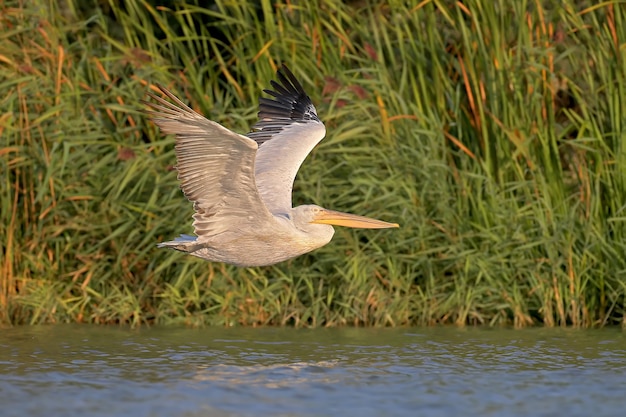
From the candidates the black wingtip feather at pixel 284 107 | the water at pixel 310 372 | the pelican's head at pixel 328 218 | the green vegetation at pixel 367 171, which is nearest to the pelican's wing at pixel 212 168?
the pelican's head at pixel 328 218

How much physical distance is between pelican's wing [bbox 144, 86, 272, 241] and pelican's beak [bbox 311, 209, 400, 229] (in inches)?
18.7

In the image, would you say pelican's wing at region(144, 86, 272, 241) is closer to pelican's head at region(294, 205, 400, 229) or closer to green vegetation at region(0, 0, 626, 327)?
pelican's head at region(294, 205, 400, 229)

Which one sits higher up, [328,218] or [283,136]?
[283,136]

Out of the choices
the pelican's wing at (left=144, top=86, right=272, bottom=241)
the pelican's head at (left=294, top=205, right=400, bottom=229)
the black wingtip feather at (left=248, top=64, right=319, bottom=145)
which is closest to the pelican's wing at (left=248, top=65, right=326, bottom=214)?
the black wingtip feather at (left=248, top=64, right=319, bottom=145)

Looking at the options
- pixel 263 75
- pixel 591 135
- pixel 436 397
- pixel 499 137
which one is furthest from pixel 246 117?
pixel 436 397

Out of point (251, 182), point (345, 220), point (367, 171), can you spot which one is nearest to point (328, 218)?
point (345, 220)

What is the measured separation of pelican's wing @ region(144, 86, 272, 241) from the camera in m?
5.88

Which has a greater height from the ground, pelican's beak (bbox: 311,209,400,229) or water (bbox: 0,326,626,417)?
pelican's beak (bbox: 311,209,400,229)

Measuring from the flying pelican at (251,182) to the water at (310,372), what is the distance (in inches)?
22.5

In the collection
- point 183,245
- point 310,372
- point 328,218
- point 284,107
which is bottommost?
point 310,372

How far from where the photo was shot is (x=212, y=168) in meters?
6.18

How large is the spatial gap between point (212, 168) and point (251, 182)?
0.21 m

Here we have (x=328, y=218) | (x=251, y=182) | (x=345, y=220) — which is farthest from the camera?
(x=345, y=220)

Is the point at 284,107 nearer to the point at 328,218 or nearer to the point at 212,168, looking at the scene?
the point at 328,218
